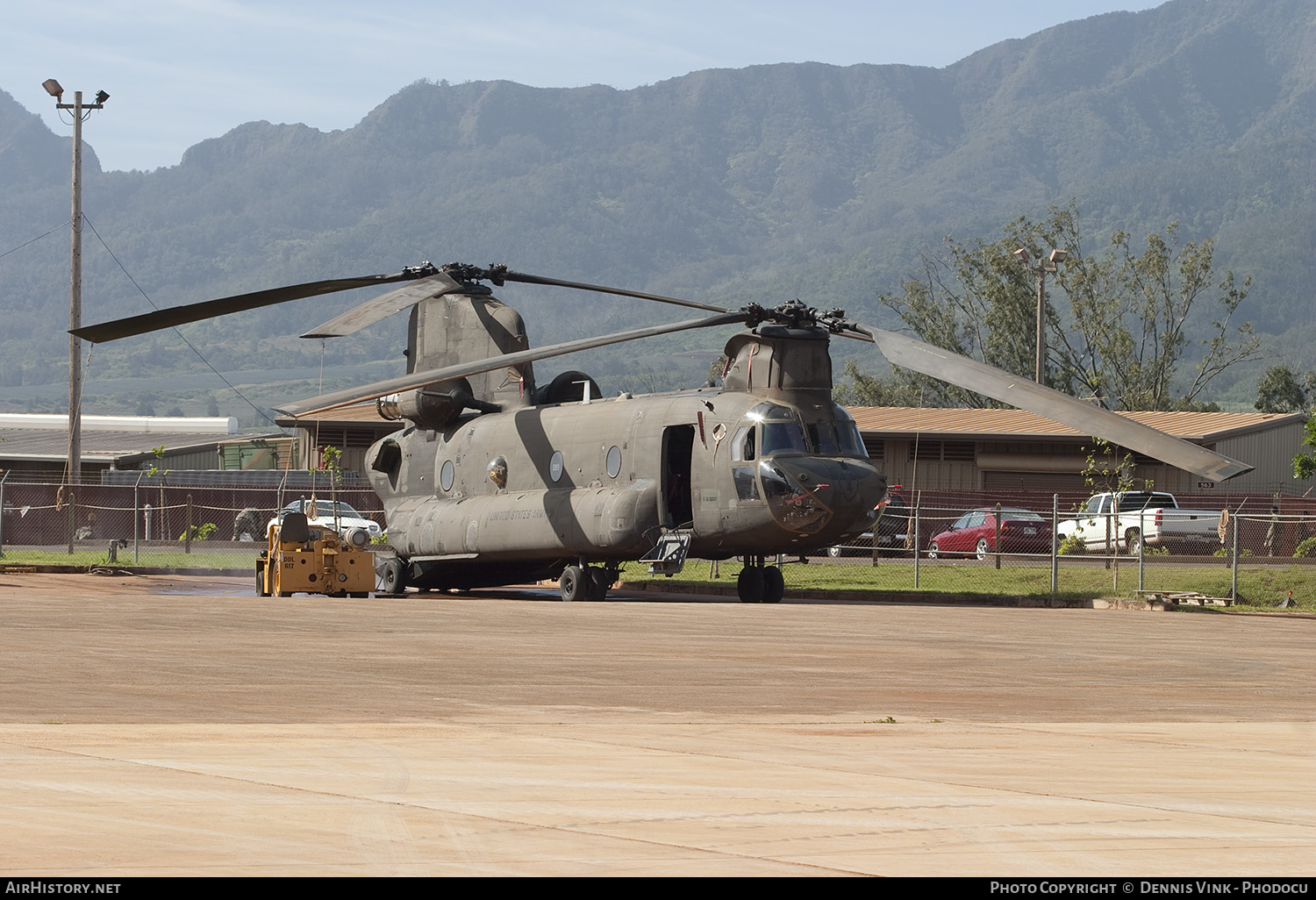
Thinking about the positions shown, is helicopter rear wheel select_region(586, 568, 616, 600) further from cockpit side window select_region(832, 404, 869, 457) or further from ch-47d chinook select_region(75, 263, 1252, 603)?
cockpit side window select_region(832, 404, 869, 457)

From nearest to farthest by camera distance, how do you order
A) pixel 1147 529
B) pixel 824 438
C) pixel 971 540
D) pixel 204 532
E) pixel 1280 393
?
1. pixel 824 438
2. pixel 1147 529
3. pixel 971 540
4. pixel 204 532
5. pixel 1280 393

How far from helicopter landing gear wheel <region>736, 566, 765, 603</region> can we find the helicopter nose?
7.29 ft

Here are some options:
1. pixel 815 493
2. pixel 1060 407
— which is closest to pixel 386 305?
pixel 815 493

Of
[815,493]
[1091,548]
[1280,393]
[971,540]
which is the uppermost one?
[1280,393]

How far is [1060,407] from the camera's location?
61.8 feet

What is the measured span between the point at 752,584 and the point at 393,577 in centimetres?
772

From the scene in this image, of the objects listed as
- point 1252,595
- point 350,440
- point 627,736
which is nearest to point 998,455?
point 350,440

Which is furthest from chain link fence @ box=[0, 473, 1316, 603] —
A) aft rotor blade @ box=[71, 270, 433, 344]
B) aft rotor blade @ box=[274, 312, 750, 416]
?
aft rotor blade @ box=[71, 270, 433, 344]

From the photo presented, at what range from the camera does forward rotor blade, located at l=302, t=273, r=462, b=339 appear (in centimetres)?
2427

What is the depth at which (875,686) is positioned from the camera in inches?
528

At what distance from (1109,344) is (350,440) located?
50446 mm

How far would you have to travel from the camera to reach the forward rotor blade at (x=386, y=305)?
79.6ft

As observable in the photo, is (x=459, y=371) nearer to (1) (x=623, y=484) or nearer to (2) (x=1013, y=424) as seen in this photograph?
(1) (x=623, y=484)

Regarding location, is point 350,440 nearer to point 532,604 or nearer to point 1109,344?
point 532,604
